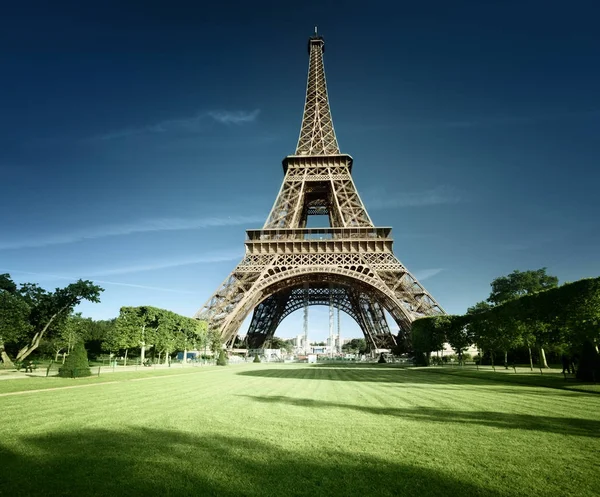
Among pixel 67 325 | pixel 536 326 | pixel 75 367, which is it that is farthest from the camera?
pixel 67 325

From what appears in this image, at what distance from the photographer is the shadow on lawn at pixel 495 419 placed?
7.12 metres

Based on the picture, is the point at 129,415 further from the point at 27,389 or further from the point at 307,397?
the point at 27,389

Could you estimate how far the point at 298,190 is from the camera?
47938mm

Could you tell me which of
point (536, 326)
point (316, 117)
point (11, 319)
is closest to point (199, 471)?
point (536, 326)

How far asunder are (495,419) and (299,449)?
5245mm

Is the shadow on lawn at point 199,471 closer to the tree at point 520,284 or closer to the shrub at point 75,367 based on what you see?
the shrub at point 75,367

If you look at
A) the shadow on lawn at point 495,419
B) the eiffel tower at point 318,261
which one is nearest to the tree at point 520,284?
the eiffel tower at point 318,261

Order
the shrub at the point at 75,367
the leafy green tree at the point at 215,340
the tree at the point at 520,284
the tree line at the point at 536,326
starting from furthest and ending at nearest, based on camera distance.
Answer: the tree at the point at 520,284
the leafy green tree at the point at 215,340
the shrub at the point at 75,367
the tree line at the point at 536,326

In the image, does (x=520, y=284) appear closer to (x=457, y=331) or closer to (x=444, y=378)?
(x=457, y=331)

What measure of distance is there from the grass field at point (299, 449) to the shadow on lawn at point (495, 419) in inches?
1.8

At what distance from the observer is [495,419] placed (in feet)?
26.6

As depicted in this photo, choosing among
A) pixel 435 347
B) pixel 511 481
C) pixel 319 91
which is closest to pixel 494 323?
pixel 435 347

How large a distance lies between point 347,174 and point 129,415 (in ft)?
142

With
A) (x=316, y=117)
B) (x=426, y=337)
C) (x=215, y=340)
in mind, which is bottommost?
(x=215, y=340)
